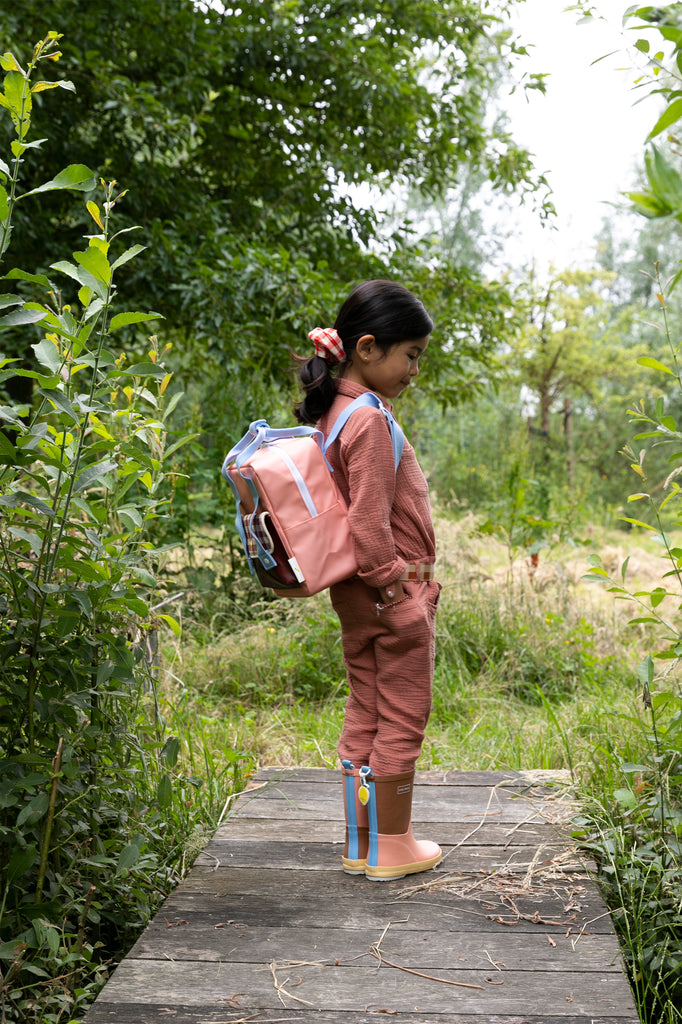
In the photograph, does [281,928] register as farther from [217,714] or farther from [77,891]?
[217,714]

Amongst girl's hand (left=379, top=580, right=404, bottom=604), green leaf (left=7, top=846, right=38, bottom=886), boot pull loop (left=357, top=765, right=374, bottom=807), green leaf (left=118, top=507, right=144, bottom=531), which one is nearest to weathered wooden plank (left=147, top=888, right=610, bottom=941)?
boot pull loop (left=357, top=765, right=374, bottom=807)

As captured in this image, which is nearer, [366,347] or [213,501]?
[366,347]

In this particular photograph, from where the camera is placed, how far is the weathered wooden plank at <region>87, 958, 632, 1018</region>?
1.92 m

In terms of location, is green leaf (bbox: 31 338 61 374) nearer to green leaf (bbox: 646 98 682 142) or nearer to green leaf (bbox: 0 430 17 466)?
green leaf (bbox: 0 430 17 466)

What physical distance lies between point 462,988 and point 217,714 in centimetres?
248

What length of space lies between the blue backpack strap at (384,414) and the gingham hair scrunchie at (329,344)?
17cm

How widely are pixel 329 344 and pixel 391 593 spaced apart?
74 centimetres

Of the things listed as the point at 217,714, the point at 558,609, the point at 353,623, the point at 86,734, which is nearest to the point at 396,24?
the point at 558,609

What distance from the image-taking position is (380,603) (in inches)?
99.3

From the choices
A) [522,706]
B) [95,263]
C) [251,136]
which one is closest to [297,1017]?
[95,263]

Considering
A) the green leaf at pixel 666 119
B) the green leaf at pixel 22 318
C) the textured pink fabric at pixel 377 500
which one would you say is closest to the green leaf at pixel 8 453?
the green leaf at pixel 22 318

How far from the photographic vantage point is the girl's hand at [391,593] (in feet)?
8.17

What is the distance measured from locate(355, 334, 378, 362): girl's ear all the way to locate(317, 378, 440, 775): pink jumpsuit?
9 cm

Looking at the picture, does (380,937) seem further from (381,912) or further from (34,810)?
(34,810)
